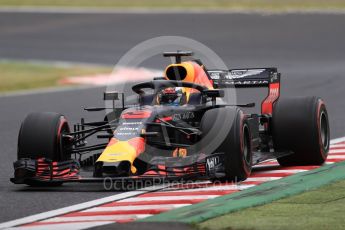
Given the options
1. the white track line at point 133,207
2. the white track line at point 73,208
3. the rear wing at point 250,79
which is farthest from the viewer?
the rear wing at point 250,79

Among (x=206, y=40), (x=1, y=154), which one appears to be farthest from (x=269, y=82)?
(x=206, y=40)

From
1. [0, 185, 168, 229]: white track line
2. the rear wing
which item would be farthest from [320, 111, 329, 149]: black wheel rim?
[0, 185, 168, 229]: white track line

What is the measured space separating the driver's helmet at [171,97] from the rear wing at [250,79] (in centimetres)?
122

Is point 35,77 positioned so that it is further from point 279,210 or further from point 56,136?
point 279,210

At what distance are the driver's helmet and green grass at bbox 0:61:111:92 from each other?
14.1m

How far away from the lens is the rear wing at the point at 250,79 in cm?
1401

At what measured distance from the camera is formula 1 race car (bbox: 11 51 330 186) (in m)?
11.4

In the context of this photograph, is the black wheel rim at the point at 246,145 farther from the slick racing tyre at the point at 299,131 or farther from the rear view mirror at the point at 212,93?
the slick racing tyre at the point at 299,131

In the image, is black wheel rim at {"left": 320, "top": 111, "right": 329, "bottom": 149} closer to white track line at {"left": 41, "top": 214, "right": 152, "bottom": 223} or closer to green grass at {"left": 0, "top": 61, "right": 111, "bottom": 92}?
white track line at {"left": 41, "top": 214, "right": 152, "bottom": 223}

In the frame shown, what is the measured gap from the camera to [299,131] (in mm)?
12844

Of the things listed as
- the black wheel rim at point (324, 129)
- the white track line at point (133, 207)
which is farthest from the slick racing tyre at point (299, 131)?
the white track line at point (133, 207)
